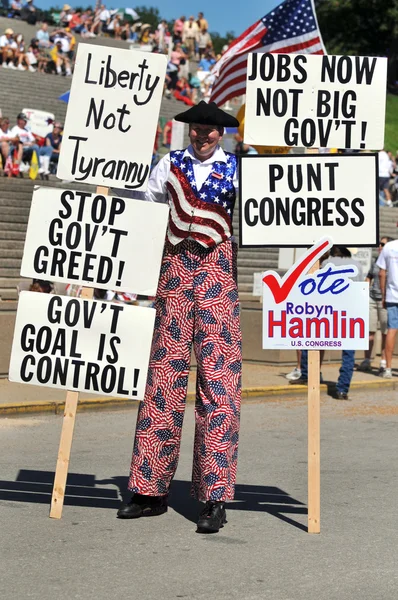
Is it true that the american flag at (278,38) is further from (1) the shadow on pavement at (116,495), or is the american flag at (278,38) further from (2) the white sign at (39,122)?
(1) the shadow on pavement at (116,495)

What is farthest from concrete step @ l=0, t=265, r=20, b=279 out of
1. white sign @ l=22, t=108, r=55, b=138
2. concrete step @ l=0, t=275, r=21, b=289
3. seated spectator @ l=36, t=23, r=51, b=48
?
seated spectator @ l=36, t=23, r=51, b=48

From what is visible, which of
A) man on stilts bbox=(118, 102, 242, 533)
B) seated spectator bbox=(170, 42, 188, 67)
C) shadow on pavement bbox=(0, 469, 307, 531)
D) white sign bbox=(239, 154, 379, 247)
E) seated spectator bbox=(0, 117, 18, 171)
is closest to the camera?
man on stilts bbox=(118, 102, 242, 533)

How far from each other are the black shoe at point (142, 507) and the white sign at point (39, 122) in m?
20.2

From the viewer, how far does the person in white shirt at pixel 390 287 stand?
48.1 ft

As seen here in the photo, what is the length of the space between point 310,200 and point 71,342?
1.52 m

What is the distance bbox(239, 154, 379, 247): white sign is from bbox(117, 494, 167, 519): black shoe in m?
1.53

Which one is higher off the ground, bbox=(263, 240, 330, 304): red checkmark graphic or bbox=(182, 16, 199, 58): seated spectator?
bbox=(182, 16, 199, 58): seated spectator

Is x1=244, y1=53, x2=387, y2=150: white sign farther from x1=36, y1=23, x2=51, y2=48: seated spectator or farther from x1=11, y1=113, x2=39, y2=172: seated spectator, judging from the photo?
x1=36, y1=23, x2=51, y2=48: seated spectator

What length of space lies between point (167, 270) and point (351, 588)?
7.01ft

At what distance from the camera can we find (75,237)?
21.9ft

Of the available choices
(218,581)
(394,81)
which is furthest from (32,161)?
(394,81)

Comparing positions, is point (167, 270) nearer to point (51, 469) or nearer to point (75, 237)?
point (75, 237)

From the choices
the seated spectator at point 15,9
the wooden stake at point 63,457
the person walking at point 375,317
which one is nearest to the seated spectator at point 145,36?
the seated spectator at point 15,9

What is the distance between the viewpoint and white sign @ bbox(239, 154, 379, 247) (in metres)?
6.68
